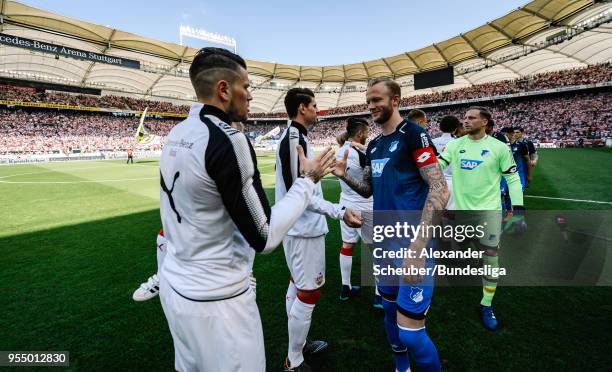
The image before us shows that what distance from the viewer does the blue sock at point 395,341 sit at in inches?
101

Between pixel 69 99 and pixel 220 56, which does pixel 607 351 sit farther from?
pixel 69 99

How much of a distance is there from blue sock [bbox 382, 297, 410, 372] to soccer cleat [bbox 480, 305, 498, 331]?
4.55ft

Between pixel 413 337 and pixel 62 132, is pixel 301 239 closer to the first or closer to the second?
pixel 413 337

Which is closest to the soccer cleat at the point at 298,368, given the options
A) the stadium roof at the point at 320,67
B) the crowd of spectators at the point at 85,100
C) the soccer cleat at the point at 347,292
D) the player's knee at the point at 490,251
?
the soccer cleat at the point at 347,292

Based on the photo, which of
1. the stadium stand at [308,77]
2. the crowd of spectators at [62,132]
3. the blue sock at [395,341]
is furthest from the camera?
the crowd of spectators at [62,132]

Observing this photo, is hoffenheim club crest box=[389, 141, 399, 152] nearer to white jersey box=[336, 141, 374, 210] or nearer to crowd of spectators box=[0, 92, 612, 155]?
white jersey box=[336, 141, 374, 210]

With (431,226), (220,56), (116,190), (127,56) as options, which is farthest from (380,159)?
(127,56)

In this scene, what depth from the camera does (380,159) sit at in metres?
2.62

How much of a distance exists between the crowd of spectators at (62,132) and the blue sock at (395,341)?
4344 centimetres

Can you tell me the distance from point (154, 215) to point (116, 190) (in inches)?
220

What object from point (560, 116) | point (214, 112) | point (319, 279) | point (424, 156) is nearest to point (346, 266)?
point (319, 279)

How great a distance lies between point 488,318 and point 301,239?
2496 millimetres

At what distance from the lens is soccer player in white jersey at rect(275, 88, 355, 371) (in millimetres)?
2646

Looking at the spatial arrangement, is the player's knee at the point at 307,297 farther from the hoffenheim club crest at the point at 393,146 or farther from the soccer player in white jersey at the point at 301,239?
the hoffenheim club crest at the point at 393,146
